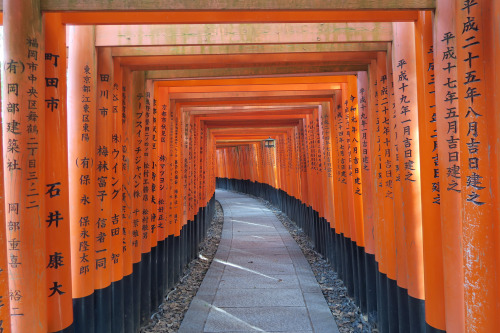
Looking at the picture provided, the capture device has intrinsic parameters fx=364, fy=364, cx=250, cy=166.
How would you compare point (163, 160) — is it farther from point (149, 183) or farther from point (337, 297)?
point (337, 297)

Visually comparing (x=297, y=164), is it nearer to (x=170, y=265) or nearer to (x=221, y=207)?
(x=170, y=265)

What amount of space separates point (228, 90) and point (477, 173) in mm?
4626

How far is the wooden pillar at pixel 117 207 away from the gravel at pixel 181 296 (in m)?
1.06

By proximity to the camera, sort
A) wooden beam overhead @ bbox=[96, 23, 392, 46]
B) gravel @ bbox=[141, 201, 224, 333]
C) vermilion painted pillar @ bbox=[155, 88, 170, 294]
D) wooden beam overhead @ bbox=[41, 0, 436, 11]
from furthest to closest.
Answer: vermilion painted pillar @ bbox=[155, 88, 170, 294] < gravel @ bbox=[141, 201, 224, 333] < wooden beam overhead @ bbox=[96, 23, 392, 46] < wooden beam overhead @ bbox=[41, 0, 436, 11]

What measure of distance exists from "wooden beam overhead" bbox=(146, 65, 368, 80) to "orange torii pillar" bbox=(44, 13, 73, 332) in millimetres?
2150

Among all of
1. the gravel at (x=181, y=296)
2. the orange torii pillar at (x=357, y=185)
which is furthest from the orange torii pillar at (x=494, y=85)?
the gravel at (x=181, y=296)

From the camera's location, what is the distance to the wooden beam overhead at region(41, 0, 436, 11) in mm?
2588

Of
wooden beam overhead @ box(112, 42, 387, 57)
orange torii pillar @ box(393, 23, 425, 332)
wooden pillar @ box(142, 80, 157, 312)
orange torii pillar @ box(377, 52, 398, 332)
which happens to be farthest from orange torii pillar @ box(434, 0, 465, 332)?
wooden pillar @ box(142, 80, 157, 312)

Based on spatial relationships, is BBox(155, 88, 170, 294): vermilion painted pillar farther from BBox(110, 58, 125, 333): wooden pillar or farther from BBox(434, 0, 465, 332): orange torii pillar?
BBox(434, 0, 465, 332): orange torii pillar

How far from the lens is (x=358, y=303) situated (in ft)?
17.6

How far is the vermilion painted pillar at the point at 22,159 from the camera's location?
8.02 ft

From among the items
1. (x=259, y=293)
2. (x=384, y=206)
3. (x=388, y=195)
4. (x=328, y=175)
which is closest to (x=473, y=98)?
(x=388, y=195)

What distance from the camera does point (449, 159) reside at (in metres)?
2.48

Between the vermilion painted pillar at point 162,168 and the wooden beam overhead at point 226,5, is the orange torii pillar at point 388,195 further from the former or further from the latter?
the vermilion painted pillar at point 162,168
